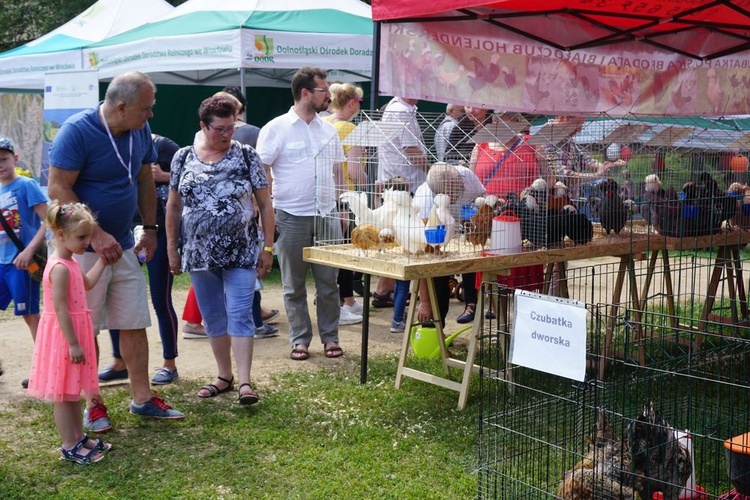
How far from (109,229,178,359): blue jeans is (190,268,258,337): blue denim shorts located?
1.93ft

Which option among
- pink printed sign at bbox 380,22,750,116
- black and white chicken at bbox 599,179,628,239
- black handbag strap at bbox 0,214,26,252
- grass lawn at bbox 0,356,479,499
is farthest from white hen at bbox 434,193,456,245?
black handbag strap at bbox 0,214,26,252

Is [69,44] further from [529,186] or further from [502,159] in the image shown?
[529,186]

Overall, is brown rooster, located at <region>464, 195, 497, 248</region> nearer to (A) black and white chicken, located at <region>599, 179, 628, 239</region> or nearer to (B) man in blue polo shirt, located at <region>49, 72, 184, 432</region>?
(A) black and white chicken, located at <region>599, 179, 628, 239</region>

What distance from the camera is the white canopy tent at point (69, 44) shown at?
430 inches

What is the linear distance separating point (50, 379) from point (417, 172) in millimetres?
2542

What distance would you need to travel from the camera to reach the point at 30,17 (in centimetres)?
2214

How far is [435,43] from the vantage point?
5.55 meters

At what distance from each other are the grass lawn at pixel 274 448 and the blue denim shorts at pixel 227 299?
0.46 meters

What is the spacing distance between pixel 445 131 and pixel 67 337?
359 cm

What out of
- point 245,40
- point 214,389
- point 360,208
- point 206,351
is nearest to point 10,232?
point 214,389

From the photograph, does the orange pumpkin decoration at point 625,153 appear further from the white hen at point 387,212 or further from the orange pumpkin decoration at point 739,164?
the white hen at point 387,212

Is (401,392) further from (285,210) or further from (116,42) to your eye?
(116,42)

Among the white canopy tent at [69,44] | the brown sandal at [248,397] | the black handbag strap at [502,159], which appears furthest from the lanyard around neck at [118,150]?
the white canopy tent at [69,44]

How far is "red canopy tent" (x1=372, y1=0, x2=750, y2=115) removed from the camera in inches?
216
